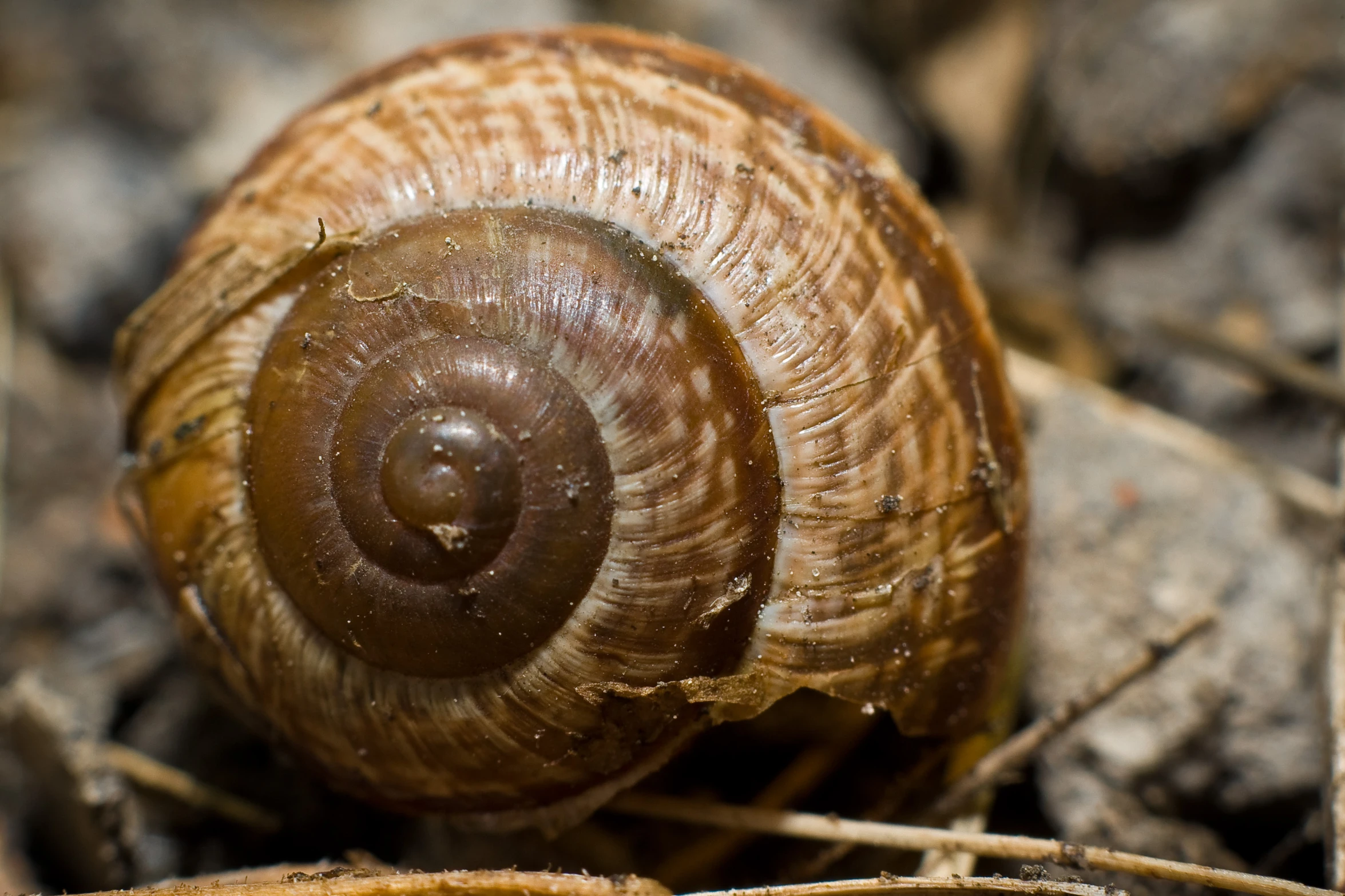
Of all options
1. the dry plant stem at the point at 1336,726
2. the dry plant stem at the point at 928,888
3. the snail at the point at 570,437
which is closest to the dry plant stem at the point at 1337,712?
the dry plant stem at the point at 1336,726

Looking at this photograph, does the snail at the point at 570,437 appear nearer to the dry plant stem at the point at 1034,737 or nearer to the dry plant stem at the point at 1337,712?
the dry plant stem at the point at 1034,737

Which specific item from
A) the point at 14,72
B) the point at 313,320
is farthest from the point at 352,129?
the point at 14,72

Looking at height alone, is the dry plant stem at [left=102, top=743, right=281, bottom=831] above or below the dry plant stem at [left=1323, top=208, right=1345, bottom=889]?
below

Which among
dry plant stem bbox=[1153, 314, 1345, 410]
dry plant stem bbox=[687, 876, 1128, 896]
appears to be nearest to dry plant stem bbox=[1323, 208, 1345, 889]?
dry plant stem bbox=[1153, 314, 1345, 410]

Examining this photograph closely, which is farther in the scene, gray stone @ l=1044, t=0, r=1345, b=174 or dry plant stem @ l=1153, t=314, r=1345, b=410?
gray stone @ l=1044, t=0, r=1345, b=174

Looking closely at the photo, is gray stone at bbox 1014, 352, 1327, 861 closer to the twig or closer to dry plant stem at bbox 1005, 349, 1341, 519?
dry plant stem at bbox 1005, 349, 1341, 519

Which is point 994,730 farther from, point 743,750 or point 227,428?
point 227,428
